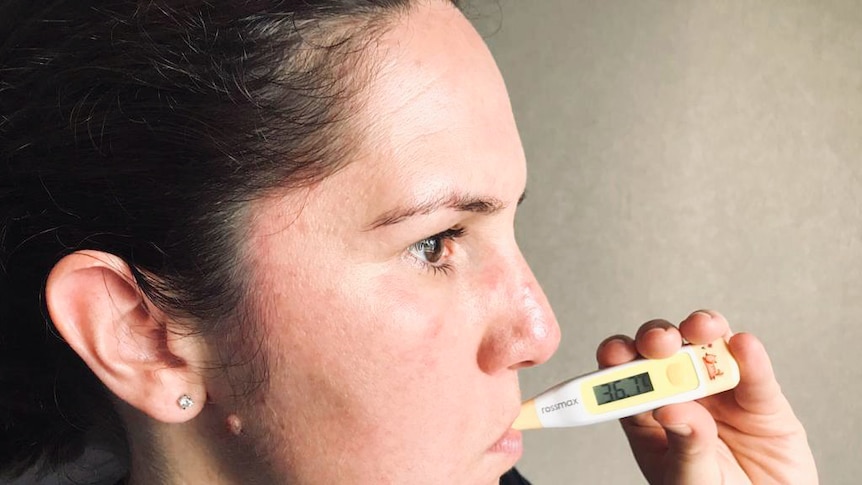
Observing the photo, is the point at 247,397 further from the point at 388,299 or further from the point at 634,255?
the point at 634,255

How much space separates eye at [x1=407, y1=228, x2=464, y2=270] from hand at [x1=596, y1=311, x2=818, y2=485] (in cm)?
32

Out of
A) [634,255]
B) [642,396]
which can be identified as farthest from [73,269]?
[634,255]

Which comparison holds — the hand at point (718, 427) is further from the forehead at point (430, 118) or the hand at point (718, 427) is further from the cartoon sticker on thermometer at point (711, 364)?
the forehead at point (430, 118)

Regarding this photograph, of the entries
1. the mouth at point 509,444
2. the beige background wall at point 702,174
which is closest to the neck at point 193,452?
the mouth at point 509,444

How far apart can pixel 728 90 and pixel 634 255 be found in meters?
0.42

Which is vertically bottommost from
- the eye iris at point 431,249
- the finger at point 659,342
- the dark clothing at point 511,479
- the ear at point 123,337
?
the dark clothing at point 511,479

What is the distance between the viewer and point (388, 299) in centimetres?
60

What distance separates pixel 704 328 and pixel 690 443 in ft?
0.47

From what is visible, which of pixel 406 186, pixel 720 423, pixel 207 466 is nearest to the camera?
pixel 406 186

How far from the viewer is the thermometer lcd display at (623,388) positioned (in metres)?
0.81

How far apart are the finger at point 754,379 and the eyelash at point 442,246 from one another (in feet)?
1.37

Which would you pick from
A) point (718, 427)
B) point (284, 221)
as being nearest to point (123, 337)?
point (284, 221)

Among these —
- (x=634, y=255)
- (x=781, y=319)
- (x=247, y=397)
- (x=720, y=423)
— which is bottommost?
(x=781, y=319)

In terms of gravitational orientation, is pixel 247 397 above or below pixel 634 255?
above
